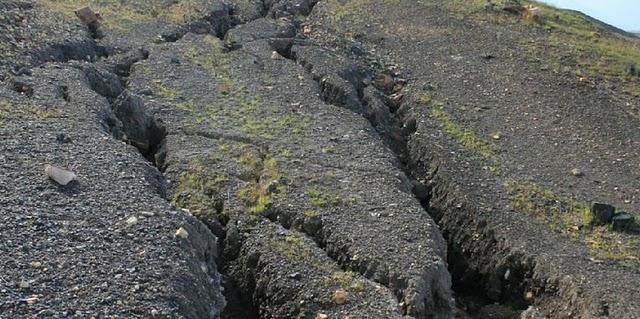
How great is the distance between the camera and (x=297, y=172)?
6535 millimetres

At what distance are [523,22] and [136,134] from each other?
8.24m

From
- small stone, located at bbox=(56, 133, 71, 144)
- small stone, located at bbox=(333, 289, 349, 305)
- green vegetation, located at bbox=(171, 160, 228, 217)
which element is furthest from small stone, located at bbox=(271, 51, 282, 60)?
small stone, located at bbox=(333, 289, 349, 305)

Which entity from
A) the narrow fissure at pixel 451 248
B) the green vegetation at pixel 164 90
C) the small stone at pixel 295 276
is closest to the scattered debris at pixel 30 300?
the small stone at pixel 295 276

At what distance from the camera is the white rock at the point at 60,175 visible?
5406 mm

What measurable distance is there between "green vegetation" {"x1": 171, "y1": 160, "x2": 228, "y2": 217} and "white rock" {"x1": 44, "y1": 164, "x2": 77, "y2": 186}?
31.4 inches

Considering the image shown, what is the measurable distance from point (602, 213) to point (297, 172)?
2.57 m

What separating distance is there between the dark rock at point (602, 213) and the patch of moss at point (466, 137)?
1.30 meters

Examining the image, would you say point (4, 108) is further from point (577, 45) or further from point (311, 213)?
point (577, 45)

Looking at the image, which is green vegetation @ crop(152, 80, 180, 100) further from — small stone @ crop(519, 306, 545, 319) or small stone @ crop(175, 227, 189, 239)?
small stone @ crop(519, 306, 545, 319)

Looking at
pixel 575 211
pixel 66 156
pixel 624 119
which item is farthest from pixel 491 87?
pixel 66 156

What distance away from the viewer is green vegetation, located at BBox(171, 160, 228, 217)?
19.4 feet

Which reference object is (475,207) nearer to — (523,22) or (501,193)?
(501,193)

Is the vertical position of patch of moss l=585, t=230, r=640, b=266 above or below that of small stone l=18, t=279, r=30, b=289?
below

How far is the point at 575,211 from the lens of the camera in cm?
676
